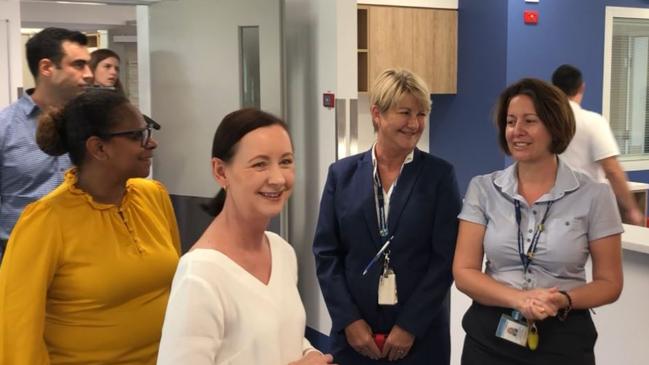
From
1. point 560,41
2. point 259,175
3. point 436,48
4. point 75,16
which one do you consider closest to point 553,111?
point 259,175

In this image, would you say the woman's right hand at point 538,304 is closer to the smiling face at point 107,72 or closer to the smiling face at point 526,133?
the smiling face at point 526,133

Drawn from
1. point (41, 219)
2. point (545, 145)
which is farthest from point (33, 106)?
point (545, 145)

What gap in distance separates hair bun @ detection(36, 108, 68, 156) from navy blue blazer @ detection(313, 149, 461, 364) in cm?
92

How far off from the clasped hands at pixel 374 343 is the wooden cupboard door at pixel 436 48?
385cm

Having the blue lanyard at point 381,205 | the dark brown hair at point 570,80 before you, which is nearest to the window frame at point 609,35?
the dark brown hair at point 570,80

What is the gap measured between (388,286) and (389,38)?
145 inches

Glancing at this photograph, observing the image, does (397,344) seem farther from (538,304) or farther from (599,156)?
(599,156)

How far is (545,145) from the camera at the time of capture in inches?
79.7

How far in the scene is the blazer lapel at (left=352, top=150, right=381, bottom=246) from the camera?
2.24m

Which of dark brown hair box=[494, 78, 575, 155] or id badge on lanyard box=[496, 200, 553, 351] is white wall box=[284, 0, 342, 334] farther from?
id badge on lanyard box=[496, 200, 553, 351]

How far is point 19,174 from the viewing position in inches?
93.0

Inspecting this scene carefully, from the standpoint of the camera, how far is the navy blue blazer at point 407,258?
2.21m

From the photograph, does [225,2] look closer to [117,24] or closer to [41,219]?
[41,219]

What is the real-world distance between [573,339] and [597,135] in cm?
229
